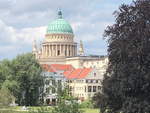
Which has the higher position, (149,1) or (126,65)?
(149,1)

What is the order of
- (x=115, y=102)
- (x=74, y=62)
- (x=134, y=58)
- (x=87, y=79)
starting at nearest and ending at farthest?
(x=134, y=58) → (x=115, y=102) → (x=87, y=79) → (x=74, y=62)

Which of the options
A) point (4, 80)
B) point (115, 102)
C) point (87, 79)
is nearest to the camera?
point (115, 102)

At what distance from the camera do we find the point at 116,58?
39.0 m

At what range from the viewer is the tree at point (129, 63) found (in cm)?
3675

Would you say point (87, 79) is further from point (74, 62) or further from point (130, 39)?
point (130, 39)

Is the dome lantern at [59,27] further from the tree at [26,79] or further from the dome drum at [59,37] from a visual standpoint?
the tree at [26,79]

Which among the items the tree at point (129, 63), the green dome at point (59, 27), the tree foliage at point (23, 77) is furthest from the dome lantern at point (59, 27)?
the tree at point (129, 63)

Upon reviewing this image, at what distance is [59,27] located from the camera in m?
193

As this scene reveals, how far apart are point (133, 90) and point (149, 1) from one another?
6.19 metres

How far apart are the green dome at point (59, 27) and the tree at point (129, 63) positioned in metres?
152

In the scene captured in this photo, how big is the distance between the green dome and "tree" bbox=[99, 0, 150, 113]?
151855mm

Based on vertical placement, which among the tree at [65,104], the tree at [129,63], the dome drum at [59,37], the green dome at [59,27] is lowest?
the tree at [65,104]

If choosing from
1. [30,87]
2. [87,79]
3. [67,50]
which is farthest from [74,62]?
[30,87]

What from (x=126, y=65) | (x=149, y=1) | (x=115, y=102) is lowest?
(x=115, y=102)
